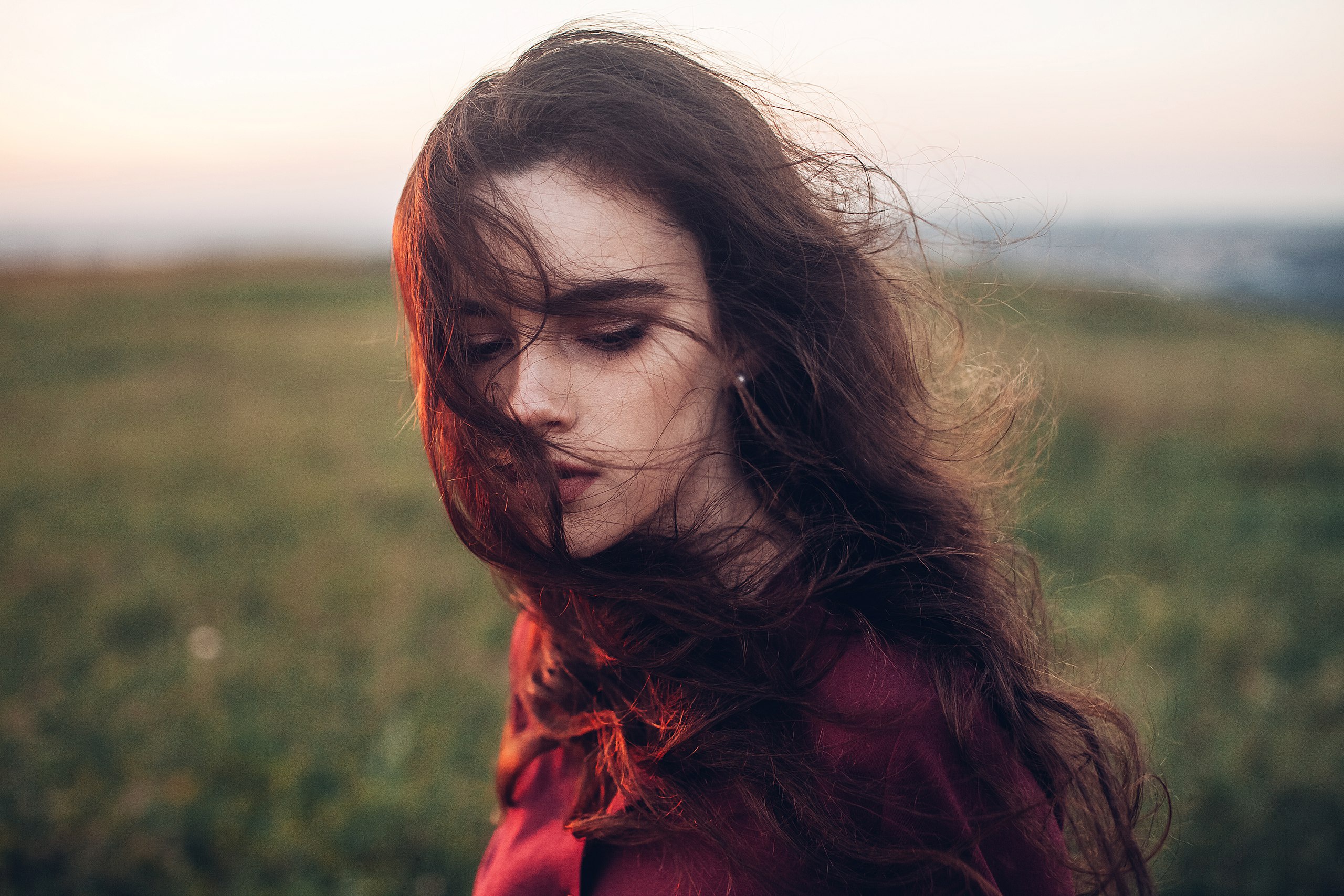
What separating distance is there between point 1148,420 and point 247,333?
14.2 meters

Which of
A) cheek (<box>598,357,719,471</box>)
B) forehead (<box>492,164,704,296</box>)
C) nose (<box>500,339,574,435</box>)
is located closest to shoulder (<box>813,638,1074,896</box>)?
cheek (<box>598,357,719,471</box>)

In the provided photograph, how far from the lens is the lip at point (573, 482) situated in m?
1.24

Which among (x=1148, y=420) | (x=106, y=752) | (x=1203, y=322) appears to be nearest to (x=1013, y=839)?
(x=106, y=752)

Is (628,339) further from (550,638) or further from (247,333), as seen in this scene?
(247,333)

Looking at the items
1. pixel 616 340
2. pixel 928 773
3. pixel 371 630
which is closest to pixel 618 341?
pixel 616 340

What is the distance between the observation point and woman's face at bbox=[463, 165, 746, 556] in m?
1.17

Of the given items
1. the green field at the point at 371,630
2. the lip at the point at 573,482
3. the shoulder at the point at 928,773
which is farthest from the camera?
the green field at the point at 371,630

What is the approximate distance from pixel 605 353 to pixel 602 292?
99mm

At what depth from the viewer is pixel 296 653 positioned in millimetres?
3932

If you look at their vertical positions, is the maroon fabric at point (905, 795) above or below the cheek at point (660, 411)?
below

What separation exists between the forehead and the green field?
0.92 m

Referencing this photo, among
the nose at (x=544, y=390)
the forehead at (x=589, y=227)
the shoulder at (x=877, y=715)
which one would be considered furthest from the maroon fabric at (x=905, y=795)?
the forehead at (x=589, y=227)

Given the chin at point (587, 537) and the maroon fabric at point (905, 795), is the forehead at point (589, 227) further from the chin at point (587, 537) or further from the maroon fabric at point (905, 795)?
the maroon fabric at point (905, 795)

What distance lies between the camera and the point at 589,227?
117cm
